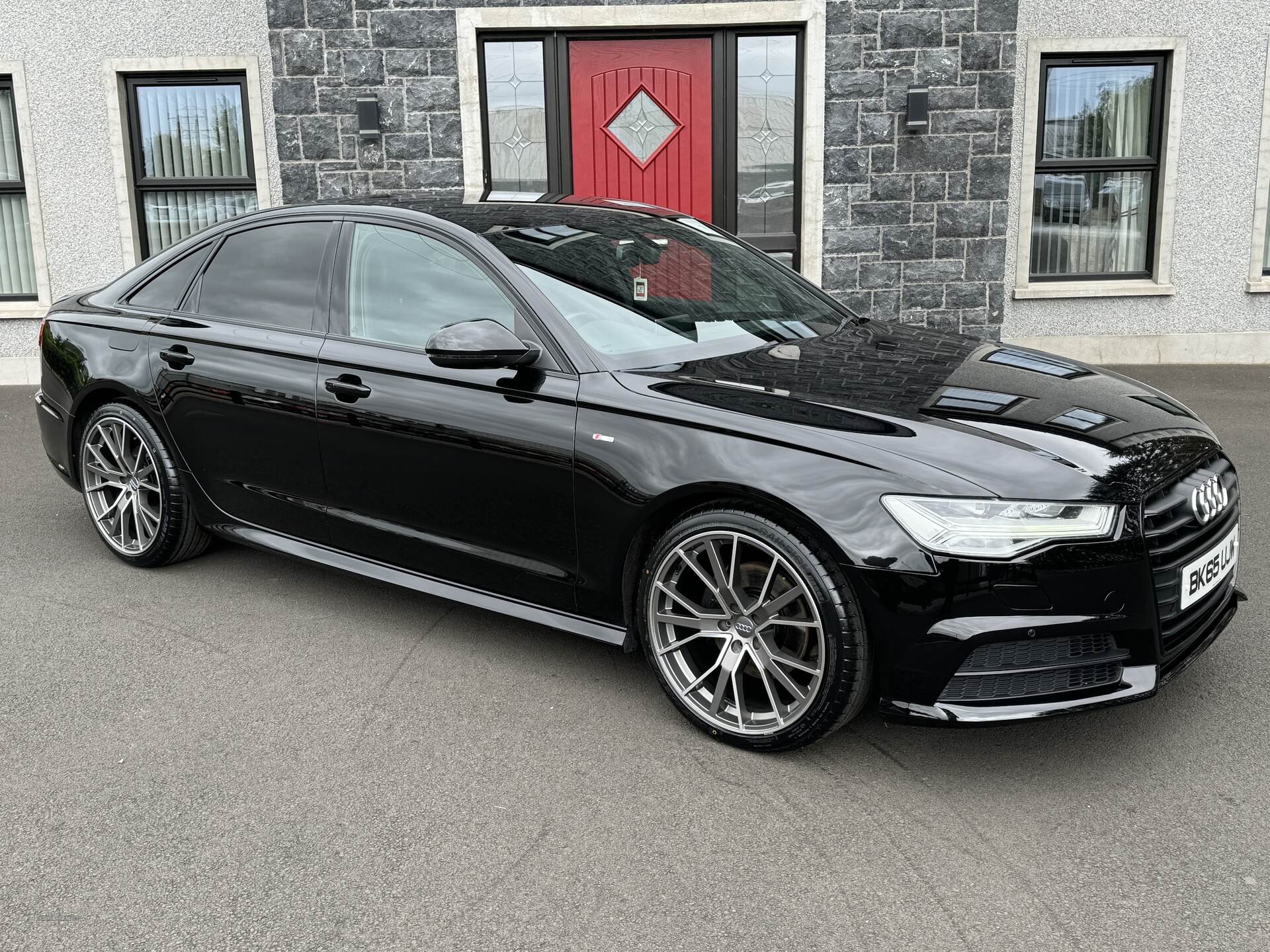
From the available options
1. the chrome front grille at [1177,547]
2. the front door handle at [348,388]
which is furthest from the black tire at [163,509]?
the chrome front grille at [1177,547]

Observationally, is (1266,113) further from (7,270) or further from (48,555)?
(7,270)

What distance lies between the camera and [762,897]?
267 centimetres

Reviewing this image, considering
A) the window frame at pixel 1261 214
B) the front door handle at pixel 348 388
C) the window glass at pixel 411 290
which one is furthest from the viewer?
the window frame at pixel 1261 214

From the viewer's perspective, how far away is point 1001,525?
292 cm

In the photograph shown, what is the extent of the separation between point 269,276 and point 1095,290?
25.2 ft

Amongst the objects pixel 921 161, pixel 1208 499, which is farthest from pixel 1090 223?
pixel 1208 499

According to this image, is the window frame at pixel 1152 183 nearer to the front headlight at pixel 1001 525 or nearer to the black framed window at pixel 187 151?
the black framed window at pixel 187 151

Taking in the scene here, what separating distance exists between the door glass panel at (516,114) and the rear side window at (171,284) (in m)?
4.32

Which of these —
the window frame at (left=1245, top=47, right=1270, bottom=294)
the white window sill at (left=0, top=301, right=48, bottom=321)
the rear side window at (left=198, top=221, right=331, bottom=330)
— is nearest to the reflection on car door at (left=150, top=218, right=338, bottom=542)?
the rear side window at (left=198, top=221, right=331, bottom=330)

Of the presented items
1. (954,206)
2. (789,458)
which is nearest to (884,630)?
(789,458)

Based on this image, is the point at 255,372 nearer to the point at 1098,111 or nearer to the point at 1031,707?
the point at 1031,707

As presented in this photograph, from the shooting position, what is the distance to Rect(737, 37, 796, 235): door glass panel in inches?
346

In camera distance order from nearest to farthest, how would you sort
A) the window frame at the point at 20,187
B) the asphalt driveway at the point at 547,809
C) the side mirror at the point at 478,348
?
the asphalt driveway at the point at 547,809 → the side mirror at the point at 478,348 → the window frame at the point at 20,187

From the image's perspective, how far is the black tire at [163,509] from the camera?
4801mm
